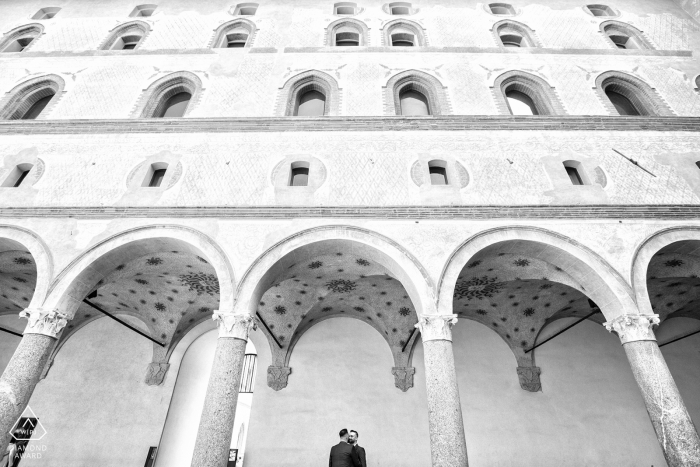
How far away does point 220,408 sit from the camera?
223 inches

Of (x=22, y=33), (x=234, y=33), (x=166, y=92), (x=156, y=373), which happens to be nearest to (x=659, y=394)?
(x=156, y=373)

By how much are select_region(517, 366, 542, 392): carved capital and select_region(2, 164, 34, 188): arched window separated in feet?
40.9

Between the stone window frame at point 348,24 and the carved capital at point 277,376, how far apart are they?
29.1ft

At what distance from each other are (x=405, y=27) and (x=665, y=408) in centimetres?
1063

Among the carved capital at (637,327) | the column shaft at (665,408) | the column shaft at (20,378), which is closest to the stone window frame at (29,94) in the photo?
the column shaft at (20,378)

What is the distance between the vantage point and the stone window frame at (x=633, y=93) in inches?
366

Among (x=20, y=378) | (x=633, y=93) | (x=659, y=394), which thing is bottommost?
(x=659, y=394)

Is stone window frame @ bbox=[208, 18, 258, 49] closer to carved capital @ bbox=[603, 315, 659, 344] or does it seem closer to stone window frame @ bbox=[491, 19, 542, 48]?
A: stone window frame @ bbox=[491, 19, 542, 48]

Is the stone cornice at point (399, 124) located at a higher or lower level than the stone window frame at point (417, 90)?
lower

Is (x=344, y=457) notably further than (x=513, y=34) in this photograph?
No

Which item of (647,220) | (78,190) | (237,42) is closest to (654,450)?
(647,220)

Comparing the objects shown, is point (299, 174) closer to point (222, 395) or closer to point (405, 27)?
point (222, 395)

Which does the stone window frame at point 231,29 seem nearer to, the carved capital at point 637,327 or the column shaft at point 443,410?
the column shaft at point 443,410

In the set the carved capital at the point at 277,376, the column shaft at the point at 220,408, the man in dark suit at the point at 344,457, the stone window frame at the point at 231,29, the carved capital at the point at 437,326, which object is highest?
the stone window frame at the point at 231,29
